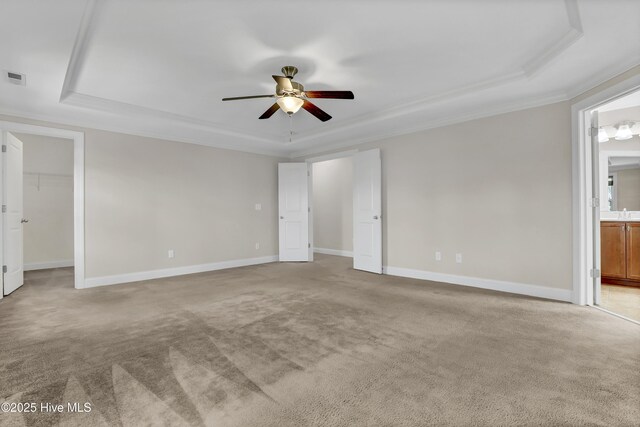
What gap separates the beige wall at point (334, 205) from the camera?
744 centimetres

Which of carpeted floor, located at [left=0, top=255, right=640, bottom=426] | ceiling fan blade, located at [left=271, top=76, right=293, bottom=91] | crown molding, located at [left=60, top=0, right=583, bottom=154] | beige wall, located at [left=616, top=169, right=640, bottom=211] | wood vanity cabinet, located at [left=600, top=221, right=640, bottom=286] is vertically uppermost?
crown molding, located at [left=60, top=0, right=583, bottom=154]

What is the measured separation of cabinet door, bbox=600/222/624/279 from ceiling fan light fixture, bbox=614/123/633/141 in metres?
1.33

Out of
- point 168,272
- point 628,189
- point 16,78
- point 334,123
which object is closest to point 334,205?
point 334,123

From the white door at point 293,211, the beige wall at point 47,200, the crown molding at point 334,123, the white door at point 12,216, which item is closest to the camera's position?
the crown molding at point 334,123

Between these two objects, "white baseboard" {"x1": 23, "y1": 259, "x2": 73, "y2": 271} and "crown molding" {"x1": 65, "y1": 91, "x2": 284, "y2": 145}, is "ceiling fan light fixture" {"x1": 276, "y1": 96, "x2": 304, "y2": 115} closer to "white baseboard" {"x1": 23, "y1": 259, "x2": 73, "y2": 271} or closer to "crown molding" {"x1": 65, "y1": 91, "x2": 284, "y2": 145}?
"crown molding" {"x1": 65, "y1": 91, "x2": 284, "y2": 145}

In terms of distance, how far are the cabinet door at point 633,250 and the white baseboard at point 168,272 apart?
579 centimetres

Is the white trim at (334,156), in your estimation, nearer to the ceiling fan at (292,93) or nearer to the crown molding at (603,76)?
the ceiling fan at (292,93)

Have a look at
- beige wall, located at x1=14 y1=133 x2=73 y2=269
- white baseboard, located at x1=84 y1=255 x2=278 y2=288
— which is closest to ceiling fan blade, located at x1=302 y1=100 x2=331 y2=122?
white baseboard, located at x1=84 y1=255 x2=278 y2=288

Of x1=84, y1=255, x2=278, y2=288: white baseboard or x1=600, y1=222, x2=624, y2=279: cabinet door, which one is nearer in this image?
x1=600, y1=222, x2=624, y2=279: cabinet door

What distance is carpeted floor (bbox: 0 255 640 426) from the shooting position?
1609mm

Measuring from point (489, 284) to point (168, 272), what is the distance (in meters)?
4.92

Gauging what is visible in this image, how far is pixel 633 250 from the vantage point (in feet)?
13.7

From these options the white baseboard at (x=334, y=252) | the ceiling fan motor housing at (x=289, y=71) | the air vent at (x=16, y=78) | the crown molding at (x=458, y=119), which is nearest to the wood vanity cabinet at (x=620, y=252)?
the crown molding at (x=458, y=119)

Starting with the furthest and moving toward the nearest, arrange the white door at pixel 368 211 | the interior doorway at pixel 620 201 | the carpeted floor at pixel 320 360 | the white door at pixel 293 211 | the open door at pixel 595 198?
the white door at pixel 293 211
the white door at pixel 368 211
the interior doorway at pixel 620 201
the open door at pixel 595 198
the carpeted floor at pixel 320 360
